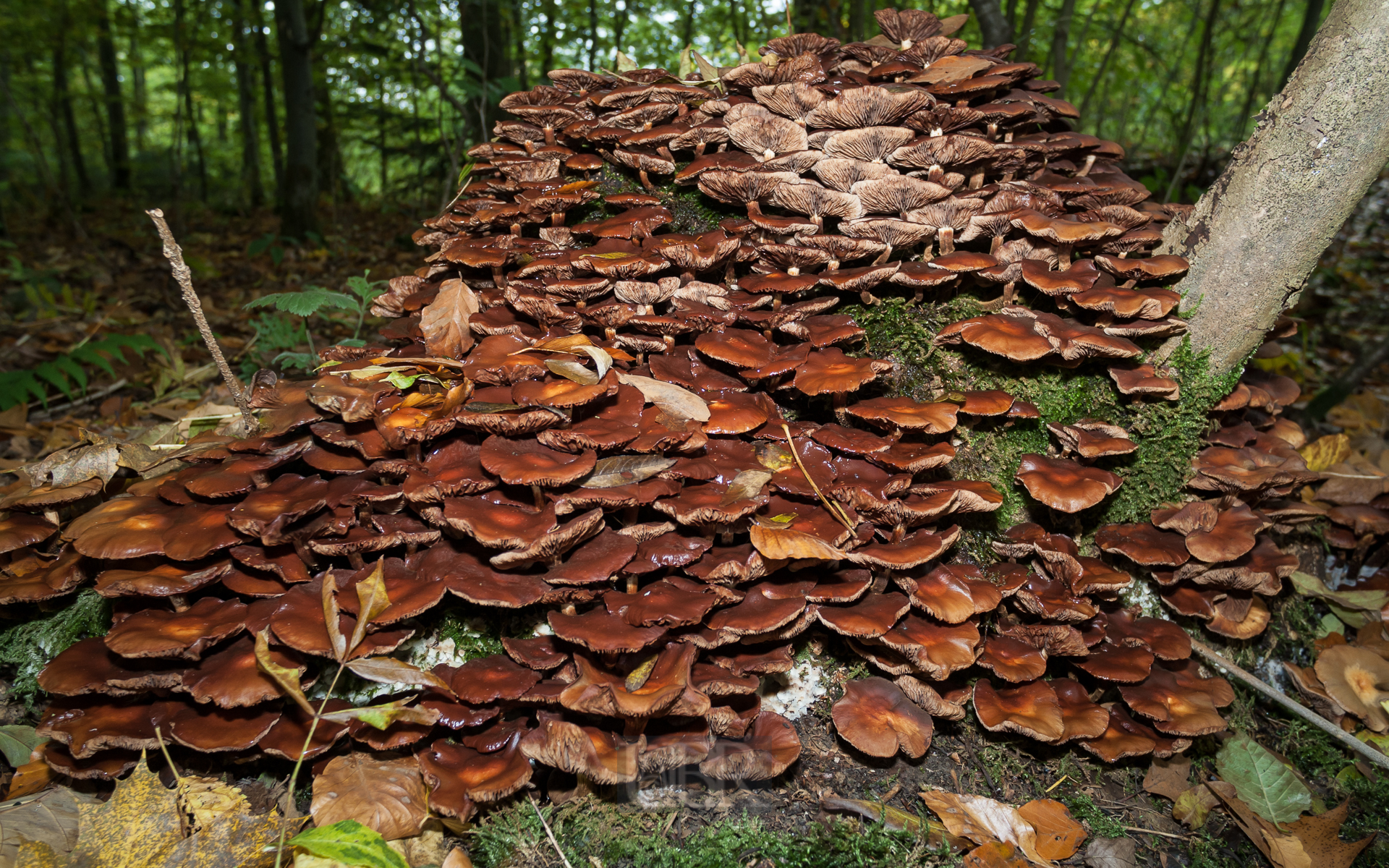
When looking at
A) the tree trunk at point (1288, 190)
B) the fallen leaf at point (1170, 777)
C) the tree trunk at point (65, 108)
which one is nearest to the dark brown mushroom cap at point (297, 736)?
the fallen leaf at point (1170, 777)

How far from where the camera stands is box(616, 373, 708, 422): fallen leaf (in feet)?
9.78

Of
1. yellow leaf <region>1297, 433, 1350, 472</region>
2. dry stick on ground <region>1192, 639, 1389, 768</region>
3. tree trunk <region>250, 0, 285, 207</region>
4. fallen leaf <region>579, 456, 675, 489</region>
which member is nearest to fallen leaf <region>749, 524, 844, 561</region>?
fallen leaf <region>579, 456, 675, 489</region>

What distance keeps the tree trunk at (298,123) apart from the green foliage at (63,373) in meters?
6.86

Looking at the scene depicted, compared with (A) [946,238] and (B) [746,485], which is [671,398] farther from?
(A) [946,238]

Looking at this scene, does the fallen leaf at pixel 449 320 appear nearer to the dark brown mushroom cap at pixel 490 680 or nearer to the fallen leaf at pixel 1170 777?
the dark brown mushroom cap at pixel 490 680

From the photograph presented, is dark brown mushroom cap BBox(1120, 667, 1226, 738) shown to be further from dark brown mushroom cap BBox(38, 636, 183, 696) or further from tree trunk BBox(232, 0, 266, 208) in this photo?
tree trunk BBox(232, 0, 266, 208)

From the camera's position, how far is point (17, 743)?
9.98 feet

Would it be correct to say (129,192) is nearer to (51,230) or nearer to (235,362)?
(51,230)

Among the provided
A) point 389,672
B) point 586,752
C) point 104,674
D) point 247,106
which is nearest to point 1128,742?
point 586,752

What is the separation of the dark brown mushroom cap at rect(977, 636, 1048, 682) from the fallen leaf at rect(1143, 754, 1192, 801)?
→ 87 cm

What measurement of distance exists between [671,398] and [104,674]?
8.38 ft

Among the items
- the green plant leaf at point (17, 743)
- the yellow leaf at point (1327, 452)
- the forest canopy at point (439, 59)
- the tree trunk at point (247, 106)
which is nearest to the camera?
the green plant leaf at point (17, 743)

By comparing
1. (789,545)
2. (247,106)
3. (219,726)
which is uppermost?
(247,106)

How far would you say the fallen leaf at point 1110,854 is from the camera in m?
2.95
